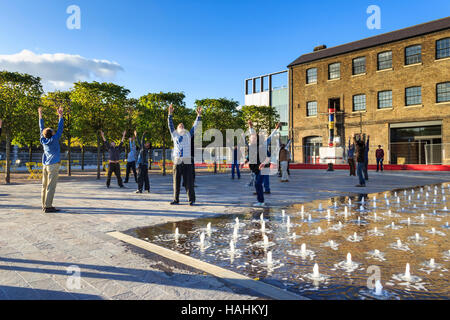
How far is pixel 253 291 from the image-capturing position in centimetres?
304

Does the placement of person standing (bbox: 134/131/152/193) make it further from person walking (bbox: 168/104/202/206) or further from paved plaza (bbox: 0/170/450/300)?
paved plaza (bbox: 0/170/450/300)

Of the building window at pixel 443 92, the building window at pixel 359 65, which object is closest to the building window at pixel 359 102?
the building window at pixel 359 65

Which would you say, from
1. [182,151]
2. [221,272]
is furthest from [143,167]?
[221,272]

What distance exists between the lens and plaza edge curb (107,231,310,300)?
116 inches

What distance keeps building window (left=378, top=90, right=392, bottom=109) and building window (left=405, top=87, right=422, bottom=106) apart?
1.42 metres

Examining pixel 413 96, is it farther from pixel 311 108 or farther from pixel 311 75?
pixel 311 75

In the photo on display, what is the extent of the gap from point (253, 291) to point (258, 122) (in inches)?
1395

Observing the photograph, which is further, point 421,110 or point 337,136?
point 337,136

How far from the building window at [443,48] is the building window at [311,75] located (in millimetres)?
11339

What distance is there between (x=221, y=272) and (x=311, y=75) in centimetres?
3509

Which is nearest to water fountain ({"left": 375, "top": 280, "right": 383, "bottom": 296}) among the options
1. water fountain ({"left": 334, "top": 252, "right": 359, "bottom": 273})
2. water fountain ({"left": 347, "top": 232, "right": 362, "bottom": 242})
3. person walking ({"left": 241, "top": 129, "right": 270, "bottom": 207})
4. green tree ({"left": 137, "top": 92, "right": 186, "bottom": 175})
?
water fountain ({"left": 334, "top": 252, "right": 359, "bottom": 273})

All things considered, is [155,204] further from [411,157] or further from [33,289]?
[411,157]

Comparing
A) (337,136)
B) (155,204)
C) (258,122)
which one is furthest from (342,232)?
(258,122)

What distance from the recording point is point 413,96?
28.6m
